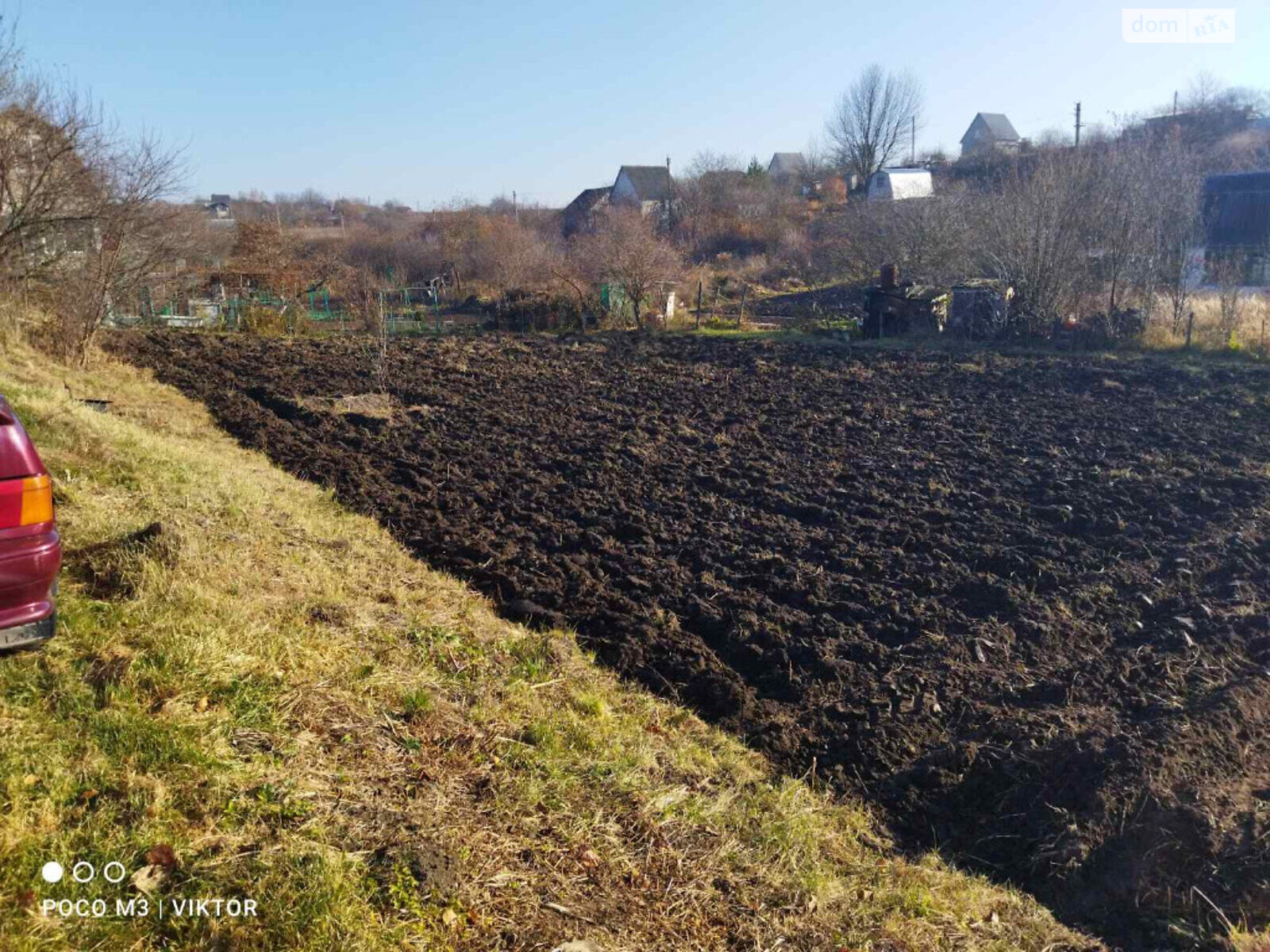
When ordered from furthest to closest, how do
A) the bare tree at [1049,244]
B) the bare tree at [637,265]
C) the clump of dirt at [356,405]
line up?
1. the bare tree at [637,265]
2. the bare tree at [1049,244]
3. the clump of dirt at [356,405]

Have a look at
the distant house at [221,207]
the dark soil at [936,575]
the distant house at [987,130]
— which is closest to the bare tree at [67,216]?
the dark soil at [936,575]

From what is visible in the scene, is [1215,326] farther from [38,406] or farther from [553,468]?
[38,406]

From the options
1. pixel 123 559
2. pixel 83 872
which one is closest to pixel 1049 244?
pixel 123 559

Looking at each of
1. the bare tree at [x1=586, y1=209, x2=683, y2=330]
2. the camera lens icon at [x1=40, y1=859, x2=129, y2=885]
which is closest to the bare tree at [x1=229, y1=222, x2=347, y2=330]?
the bare tree at [x1=586, y1=209, x2=683, y2=330]

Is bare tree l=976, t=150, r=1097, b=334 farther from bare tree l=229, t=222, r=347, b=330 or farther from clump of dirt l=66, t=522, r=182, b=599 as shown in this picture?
bare tree l=229, t=222, r=347, b=330

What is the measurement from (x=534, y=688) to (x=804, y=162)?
7255cm

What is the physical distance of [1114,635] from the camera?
623cm

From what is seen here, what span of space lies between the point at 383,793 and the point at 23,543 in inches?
65.4

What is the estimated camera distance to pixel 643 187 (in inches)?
2429

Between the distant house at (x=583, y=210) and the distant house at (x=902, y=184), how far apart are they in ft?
51.0

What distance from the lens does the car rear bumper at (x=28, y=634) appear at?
335 centimetres

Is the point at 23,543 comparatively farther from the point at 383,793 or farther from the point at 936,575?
the point at 936,575

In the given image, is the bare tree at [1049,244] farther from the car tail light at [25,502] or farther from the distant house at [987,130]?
the distant house at [987,130]

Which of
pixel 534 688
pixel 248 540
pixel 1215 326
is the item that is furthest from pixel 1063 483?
pixel 1215 326
